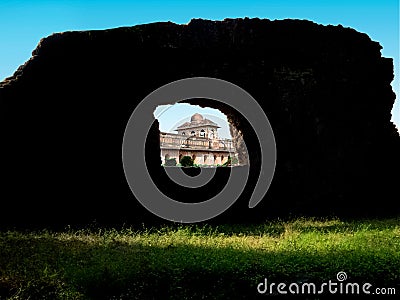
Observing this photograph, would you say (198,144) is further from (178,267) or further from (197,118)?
(178,267)

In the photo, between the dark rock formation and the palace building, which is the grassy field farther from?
the palace building

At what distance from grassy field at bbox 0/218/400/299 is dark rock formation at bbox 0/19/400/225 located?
2886 millimetres

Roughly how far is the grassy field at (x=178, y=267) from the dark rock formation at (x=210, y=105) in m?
2.89

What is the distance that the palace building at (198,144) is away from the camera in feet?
69.7

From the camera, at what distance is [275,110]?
1190 centimetres

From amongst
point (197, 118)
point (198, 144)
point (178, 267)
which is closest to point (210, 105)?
point (178, 267)

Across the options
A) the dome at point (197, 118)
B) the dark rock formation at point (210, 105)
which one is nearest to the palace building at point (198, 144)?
the dome at point (197, 118)

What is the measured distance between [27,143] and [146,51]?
3.13 metres

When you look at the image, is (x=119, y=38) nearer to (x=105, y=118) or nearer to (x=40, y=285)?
(x=105, y=118)

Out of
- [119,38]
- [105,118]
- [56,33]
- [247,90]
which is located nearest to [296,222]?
[247,90]

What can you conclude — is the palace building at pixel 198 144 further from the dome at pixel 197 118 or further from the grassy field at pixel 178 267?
the grassy field at pixel 178 267

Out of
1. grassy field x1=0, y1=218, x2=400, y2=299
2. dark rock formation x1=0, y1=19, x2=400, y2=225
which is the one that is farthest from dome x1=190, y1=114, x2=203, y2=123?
grassy field x1=0, y1=218, x2=400, y2=299

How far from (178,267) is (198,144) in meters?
17.2

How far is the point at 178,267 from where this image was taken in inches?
191
